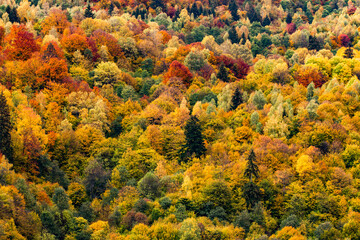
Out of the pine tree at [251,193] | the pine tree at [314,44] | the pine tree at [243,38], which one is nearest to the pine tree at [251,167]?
the pine tree at [251,193]

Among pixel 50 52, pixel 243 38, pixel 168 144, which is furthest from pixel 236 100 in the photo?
pixel 243 38

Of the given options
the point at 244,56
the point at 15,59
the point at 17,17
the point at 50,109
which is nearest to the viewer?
the point at 50,109

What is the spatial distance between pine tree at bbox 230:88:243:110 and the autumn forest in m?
0.32

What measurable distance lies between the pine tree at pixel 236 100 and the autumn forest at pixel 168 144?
0.32m

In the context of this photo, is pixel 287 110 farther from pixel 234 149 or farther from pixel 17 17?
pixel 17 17

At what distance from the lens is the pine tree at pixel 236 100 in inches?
4564

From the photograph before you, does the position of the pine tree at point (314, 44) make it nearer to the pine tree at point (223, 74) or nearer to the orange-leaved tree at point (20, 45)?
the pine tree at point (223, 74)

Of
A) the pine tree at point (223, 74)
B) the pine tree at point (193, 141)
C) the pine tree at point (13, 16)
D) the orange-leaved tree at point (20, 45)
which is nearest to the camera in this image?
the pine tree at point (193, 141)

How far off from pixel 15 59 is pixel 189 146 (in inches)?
2007

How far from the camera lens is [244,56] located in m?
174

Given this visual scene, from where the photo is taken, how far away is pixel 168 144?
4075 inches

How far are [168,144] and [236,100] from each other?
2198cm

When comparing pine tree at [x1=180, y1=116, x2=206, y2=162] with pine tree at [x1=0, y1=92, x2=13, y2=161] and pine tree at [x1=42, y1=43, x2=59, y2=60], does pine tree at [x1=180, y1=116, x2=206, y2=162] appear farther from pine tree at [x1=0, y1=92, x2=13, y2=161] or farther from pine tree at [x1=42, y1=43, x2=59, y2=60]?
pine tree at [x1=42, y1=43, x2=59, y2=60]

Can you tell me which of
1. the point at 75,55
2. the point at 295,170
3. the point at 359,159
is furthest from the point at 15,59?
the point at 359,159
